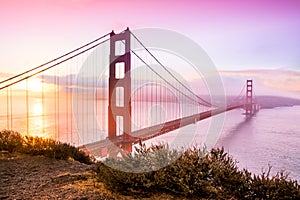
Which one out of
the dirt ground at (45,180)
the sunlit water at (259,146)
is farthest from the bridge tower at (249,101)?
the dirt ground at (45,180)

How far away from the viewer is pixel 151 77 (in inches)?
800

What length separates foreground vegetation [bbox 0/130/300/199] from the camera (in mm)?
2963

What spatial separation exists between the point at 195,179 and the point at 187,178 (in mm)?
102

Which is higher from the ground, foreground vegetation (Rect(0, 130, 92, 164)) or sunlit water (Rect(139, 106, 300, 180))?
foreground vegetation (Rect(0, 130, 92, 164))

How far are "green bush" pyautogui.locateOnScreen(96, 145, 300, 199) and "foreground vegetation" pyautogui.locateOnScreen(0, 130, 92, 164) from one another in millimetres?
2098

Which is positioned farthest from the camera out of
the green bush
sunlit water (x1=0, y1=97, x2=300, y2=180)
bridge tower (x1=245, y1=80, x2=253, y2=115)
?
bridge tower (x1=245, y1=80, x2=253, y2=115)

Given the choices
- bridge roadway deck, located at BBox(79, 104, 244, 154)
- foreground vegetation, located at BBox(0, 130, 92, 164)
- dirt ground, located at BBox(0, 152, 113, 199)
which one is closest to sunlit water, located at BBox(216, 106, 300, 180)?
bridge roadway deck, located at BBox(79, 104, 244, 154)

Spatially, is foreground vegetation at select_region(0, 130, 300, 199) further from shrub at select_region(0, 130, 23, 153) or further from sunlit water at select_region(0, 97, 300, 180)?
sunlit water at select_region(0, 97, 300, 180)

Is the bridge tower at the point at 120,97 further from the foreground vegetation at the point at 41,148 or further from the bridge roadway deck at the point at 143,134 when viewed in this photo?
the foreground vegetation at the point at 41,148

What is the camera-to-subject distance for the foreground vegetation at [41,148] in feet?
17.7

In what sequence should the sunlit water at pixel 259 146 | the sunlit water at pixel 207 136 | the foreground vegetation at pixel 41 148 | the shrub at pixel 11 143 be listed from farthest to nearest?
the sunlit water at pixel 207 136, the sunlit water at pixel 259 146, the shrub at pixel 11 143, the foreground vegetation at pixel 41 148

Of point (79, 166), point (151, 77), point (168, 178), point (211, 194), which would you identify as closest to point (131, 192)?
point (168, 178)

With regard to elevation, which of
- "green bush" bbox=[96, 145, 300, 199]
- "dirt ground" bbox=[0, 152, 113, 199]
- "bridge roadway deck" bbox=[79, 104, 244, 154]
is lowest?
"bridge roadway deck" bbox=[79, 104, 244, 154]

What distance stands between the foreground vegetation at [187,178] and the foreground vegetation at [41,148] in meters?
1.91
